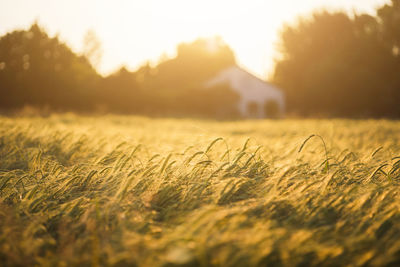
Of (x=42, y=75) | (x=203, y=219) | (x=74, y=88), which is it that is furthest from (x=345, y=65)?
(x=203, y=219)

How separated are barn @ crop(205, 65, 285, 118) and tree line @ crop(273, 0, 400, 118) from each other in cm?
168

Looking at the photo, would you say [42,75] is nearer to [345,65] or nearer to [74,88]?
[74,88]

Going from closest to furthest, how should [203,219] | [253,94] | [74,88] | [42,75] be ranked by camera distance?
[203,219], [42,75], [74,88], [253,94]

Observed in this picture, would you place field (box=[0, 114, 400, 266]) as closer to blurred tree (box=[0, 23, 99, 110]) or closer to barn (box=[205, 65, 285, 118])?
blurred tree (box=[0, 23, 99, 110])

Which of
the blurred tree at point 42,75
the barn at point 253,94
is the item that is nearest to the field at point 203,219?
the blurred tree at point 42,75

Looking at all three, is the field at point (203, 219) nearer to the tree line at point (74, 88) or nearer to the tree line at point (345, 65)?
the tree line at point (74, 88)

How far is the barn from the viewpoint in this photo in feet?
76.7

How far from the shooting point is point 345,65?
22.1 m

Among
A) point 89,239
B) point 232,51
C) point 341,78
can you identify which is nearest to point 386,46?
point 341,78

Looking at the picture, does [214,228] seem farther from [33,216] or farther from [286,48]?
[286,48]

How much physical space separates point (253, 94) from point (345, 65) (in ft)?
23.7

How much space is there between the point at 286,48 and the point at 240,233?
2803 centimetres

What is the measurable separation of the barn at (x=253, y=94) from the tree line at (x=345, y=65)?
1678 millimetres

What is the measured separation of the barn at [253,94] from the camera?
76.7ft
